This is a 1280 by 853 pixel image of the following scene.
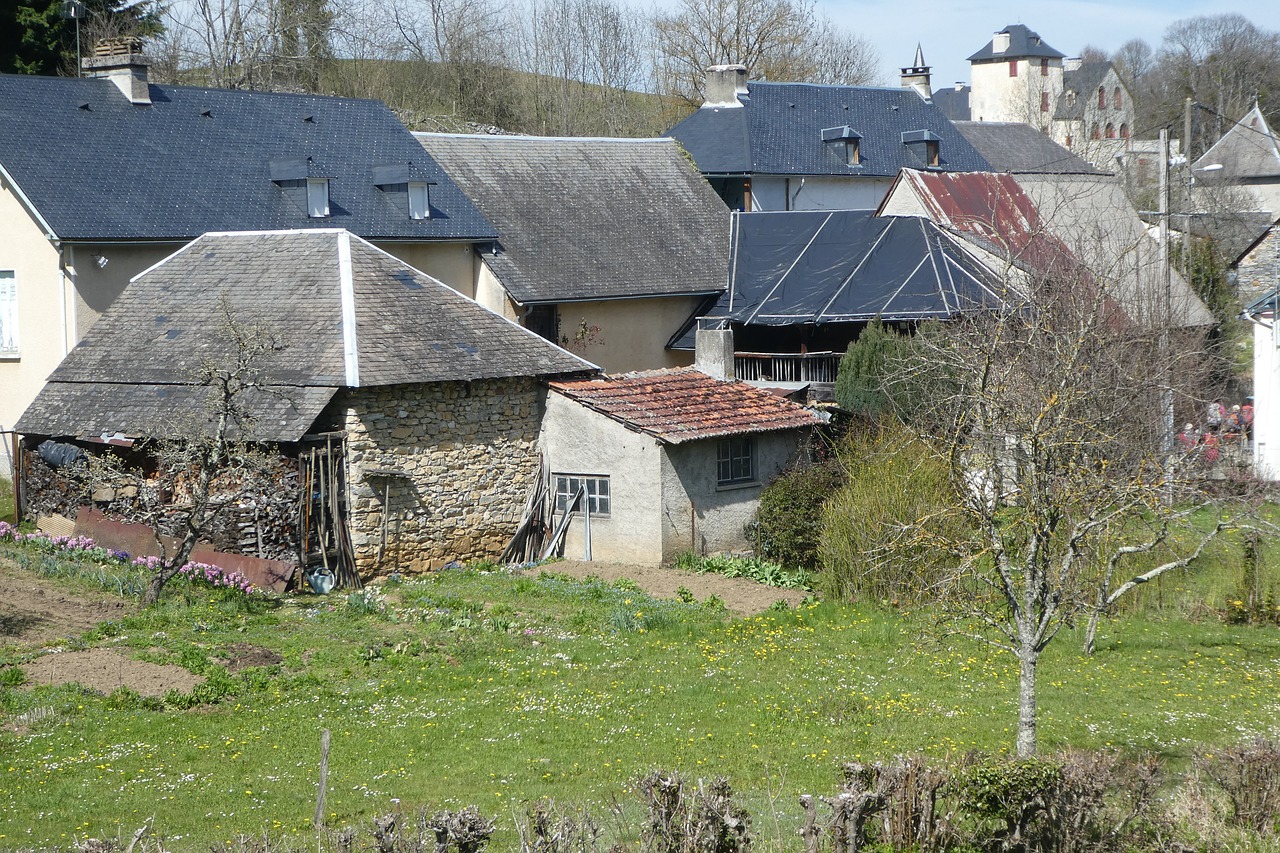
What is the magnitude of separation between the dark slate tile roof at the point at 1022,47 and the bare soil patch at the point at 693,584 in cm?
7339

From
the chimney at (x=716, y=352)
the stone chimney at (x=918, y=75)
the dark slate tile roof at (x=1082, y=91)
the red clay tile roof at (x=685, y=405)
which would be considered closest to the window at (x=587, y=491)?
the red clay tile roof at (x=685, y=405)

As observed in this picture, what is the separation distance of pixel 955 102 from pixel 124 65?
220 feet

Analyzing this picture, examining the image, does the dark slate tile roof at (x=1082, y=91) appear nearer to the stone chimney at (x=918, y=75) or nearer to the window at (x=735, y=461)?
the stone chimney at (x=918, y=75)

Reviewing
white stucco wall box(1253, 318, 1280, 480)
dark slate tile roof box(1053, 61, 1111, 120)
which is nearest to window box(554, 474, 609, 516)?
white stucco wall box(1253, 318, 1280, 480)

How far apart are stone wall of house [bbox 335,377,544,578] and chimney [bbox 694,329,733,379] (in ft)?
14.6

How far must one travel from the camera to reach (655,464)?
21078mm

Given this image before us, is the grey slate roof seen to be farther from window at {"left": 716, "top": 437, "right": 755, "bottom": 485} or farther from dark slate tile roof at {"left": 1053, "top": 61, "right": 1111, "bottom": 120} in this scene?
window at {"left": 716, "top": 437, "right": 755, "bottom": 485}

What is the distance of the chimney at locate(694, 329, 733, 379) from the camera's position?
25.5 metres

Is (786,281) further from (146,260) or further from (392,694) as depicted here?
(392,694)

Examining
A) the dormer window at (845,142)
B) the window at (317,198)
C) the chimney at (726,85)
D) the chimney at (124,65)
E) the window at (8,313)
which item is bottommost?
the window at (8,313)

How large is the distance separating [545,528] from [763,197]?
21.0m

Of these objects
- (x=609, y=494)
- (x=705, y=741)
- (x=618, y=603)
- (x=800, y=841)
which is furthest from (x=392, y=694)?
(x=609, y=494)

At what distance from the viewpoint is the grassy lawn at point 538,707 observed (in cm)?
1062

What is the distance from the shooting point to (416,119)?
148 feet
